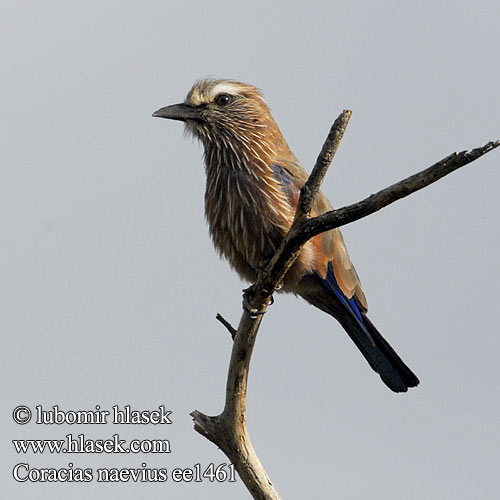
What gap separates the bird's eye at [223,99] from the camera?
24.8 feet

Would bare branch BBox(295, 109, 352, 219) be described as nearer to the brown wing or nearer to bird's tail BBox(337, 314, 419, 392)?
the brown wing

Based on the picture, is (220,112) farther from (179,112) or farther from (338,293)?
(338,293)

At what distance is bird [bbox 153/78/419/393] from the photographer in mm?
6867

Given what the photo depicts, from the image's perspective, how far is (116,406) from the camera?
7734 mm

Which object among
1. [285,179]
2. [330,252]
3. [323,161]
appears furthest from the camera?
[330,252]

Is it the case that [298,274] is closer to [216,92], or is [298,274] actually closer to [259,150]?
[259,150]

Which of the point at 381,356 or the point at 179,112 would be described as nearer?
the point at 179,112

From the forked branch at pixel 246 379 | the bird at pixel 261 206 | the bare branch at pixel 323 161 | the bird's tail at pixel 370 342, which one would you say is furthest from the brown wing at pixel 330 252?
the bare branch at pixel 323 161

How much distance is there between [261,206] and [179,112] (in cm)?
126

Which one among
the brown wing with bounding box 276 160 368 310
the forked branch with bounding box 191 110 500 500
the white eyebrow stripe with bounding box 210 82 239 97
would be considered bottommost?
the forked branch with bounding box 191 110 500 500

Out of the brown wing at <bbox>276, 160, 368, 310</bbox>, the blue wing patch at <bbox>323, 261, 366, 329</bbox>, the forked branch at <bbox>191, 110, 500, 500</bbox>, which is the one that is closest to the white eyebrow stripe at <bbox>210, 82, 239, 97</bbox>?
the brown wing at <bbox>276, 160, 368, 310</bbox>

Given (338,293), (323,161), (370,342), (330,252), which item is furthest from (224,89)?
(323,161)

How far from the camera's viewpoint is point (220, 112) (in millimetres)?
7500

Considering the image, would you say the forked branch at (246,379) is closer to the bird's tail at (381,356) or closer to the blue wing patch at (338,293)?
the blue wing patch at (338,293)
